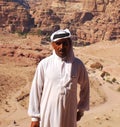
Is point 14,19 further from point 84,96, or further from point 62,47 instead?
point 62,47

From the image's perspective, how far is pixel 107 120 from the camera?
15594mm

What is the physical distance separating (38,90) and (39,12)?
66.3m

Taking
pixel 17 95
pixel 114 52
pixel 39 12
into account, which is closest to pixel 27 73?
pixel 17 95

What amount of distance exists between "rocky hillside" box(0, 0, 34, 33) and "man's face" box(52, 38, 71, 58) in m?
60.1

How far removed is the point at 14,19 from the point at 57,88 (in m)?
61.1

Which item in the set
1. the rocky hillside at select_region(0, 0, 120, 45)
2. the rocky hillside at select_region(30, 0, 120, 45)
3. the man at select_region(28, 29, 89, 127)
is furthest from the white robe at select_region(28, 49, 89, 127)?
the rocky hillside at select_region(30, 0, 120, 45)

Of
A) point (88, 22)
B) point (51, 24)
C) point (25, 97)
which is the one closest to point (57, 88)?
point (25, 97)

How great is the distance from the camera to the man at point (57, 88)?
4.54 m

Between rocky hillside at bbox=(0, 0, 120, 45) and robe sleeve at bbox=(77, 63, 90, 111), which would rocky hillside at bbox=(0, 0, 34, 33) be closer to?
rocky hillside at bbox=(0, 0, 120, 45)

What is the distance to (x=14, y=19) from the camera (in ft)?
212

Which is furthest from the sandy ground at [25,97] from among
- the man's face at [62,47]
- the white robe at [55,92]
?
the man's face at [62,47]

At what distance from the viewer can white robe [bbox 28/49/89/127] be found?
454 cm

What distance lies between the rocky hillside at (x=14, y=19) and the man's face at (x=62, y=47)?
60.1 metres

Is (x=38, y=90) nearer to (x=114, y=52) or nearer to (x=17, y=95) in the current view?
(x=17, y=95)
